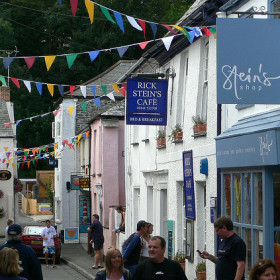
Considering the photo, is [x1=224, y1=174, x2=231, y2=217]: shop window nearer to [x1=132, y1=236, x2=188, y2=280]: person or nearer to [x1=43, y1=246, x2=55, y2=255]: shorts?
[x1=132, y1=236, x2=188, y2=280]: person

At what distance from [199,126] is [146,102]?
2.21 metres

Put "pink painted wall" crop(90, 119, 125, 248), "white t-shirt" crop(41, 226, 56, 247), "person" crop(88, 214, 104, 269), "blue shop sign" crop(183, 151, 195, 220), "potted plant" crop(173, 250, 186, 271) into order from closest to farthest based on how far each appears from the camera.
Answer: "blue shop sign" crop(183, 151, 195, 220)
"potted plant" crop(173, 250, 186, 271)
"person" crop(88, 214, 104, 269)
"white t-shirt" crop(41, 226, 56, 247)
"pink painted wall" crop(90, 119, 125, 248)

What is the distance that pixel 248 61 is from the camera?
10883 millimetres

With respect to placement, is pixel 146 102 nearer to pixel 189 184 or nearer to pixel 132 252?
pixel 189 184

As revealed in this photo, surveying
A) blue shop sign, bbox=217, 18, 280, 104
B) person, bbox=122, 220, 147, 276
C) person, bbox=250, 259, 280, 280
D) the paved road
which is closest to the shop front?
blue shop sign, bbox=217, 18, 280, 104

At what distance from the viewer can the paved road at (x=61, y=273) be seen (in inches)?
917

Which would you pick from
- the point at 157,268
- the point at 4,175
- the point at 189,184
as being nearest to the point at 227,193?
the point at 189,184

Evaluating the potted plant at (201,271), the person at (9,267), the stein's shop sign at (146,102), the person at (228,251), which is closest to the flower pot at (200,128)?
the stein's shop sign at (146,102)

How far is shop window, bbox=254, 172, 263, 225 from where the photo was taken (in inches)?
473

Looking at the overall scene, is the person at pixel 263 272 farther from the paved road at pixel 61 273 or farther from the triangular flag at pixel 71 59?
the paved road at pixel 61 273

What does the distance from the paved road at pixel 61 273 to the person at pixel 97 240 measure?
79 cm

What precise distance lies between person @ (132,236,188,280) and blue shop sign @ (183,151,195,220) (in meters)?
9.04

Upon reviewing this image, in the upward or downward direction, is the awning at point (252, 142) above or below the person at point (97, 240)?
above

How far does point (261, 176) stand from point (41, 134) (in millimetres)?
51390
